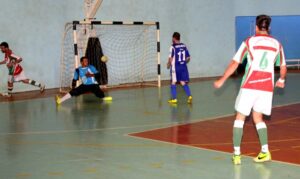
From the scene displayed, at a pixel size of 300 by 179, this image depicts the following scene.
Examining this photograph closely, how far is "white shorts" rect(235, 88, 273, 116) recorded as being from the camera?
20.7 ft

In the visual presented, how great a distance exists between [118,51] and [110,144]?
38.8 ft

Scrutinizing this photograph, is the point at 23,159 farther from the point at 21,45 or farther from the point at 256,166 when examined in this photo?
the point at 21,45

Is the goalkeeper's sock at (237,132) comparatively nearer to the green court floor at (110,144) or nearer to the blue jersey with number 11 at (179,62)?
the green court floor at (110,144)

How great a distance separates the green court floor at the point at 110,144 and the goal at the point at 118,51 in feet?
11.2

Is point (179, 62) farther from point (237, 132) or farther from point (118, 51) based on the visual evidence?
point (118, 51)

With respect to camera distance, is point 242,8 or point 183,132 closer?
point 183,132

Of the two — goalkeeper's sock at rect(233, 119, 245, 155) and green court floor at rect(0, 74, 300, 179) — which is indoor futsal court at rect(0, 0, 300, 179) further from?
goalkeeper's sock at rect(233, 119, 245, 155)

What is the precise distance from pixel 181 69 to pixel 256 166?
6.84 m

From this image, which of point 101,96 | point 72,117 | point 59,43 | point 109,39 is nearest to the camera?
point 72,117

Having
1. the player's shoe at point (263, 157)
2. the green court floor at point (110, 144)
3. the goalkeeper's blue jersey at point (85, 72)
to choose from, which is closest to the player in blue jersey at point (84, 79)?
the goalkeeper's blue jersey at point (85, 72)

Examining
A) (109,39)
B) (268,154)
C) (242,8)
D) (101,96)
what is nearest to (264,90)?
(268,154)

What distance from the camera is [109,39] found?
19266mm

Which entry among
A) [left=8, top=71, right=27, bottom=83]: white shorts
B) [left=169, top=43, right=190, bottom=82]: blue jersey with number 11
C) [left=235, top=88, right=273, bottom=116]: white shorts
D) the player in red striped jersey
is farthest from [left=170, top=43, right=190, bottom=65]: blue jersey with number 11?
[left=235, top=88, right=273, bottom=116]: white shorts

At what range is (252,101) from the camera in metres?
6.32
